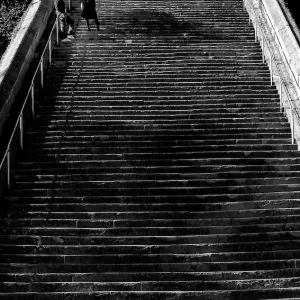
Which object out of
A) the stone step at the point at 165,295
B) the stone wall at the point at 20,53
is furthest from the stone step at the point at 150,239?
the stone wall at the point at 20,53

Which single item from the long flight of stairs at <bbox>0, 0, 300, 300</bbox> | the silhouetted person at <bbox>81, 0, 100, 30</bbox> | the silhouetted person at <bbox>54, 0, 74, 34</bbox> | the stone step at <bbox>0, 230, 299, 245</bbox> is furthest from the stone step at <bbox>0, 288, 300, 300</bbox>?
the silhouetted person at <bbox>54, 0, 74, 34</bbox>

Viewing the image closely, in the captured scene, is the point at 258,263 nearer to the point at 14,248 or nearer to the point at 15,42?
the point at 14,248

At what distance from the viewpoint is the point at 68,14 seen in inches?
502

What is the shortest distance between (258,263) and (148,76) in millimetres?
5325

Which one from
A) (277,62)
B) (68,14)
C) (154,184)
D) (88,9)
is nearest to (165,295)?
(154,184)

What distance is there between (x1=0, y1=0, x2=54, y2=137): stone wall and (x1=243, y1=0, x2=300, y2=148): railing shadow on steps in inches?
206

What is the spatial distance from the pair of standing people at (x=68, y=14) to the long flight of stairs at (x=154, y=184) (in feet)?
2.59

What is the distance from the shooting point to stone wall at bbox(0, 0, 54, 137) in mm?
8938

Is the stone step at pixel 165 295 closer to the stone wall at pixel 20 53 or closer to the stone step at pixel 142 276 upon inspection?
the stone step at pixel 142 276

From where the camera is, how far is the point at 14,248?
22.9 ft

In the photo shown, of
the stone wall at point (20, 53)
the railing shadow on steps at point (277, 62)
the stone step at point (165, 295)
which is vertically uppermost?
the stone wall at point (20, 53)

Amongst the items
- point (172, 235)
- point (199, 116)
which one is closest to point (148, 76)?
point (199, 116)

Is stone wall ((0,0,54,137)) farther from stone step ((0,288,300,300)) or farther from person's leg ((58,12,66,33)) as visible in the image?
stone step ((0,288,300,300))

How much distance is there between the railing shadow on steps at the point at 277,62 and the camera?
363 inches
